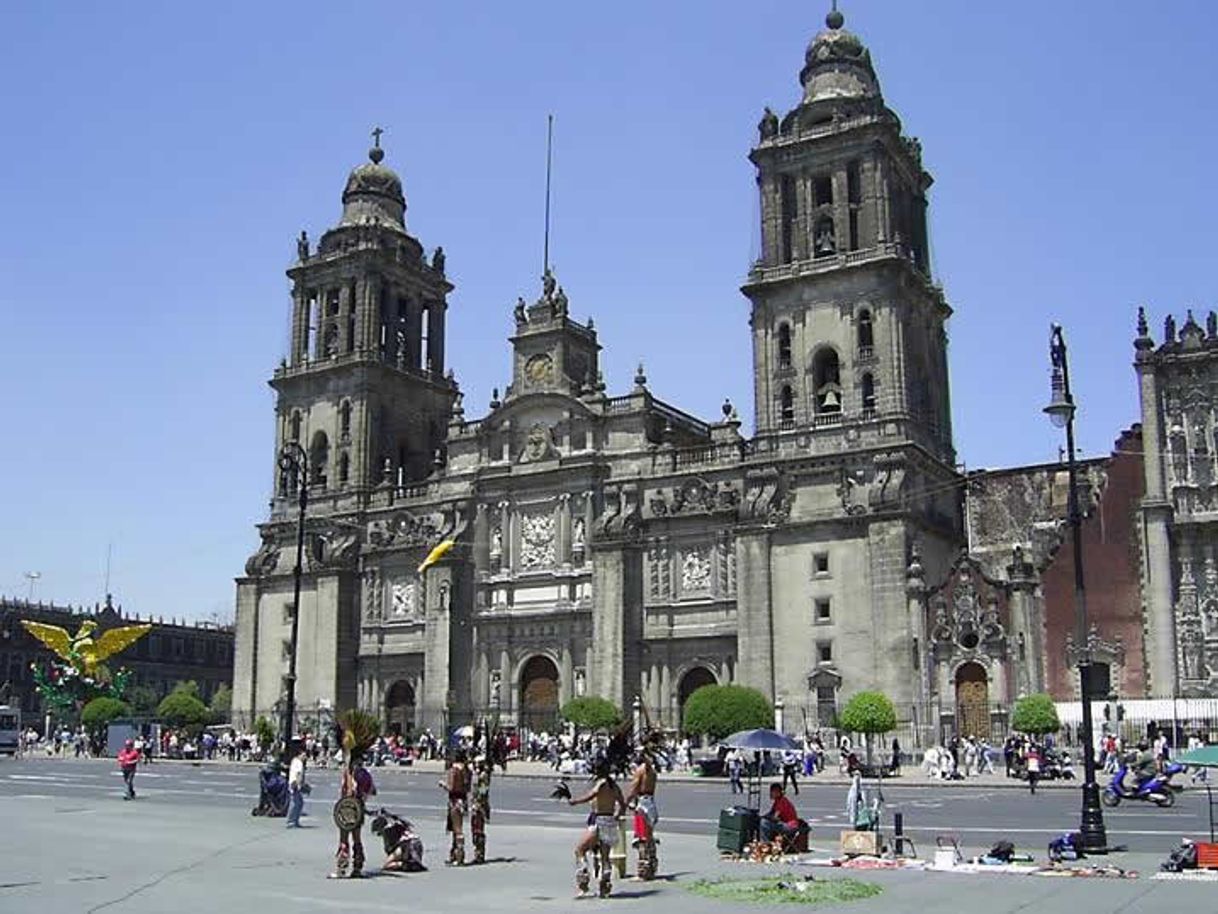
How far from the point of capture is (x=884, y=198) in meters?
58.7

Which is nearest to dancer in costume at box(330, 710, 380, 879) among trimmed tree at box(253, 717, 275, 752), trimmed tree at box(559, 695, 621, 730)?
trimmed tree at box(559, 695, 621, 730)

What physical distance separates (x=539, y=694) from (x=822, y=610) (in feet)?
52.3

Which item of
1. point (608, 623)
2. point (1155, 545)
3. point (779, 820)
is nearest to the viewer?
point (779, 820)

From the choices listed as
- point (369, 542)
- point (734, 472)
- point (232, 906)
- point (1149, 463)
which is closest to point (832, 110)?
point (734, 472)

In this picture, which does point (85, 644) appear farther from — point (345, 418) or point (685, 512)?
point (685, 512)

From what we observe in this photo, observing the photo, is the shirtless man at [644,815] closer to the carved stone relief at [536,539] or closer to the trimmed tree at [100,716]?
the carved stone relief at [536,539]

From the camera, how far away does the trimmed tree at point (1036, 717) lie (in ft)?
151

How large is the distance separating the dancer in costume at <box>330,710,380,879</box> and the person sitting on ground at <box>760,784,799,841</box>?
600cm

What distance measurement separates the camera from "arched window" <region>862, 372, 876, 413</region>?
57.3 meters

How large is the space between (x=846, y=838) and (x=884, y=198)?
1680 inches

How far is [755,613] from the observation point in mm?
56125

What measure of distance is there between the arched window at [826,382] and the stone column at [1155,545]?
1231cm

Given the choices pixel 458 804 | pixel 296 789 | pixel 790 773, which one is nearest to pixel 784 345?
pixel 296 789

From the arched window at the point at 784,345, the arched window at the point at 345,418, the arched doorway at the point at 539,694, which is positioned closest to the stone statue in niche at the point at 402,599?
the arched doorway at the point at 539,694
